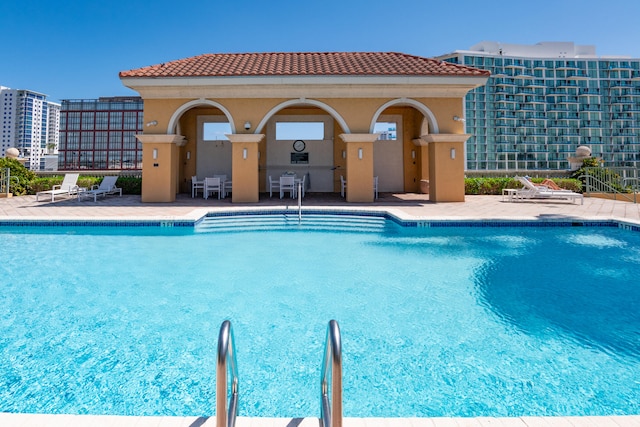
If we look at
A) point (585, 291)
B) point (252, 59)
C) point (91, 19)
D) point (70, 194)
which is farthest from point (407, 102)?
point (91, 19)

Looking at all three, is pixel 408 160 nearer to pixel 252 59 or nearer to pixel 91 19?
pixel 252 59

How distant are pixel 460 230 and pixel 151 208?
9.74 metres

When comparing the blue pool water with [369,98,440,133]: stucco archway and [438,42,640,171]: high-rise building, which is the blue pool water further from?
[438,42,640,171]: high-rise building

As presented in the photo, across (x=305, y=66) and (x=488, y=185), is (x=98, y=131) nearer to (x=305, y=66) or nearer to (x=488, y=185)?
(x=305, y=66)

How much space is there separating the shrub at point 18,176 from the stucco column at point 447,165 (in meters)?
18.1

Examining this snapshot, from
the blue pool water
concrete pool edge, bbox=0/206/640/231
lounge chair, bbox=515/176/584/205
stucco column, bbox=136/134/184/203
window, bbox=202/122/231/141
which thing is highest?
window, bbox=202/122/231/141

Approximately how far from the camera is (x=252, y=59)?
1543cm

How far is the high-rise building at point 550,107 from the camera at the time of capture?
94625mm

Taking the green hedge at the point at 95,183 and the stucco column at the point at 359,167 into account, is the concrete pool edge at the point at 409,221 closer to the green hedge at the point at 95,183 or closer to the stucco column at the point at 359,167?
the stucco column at the point at 359,167

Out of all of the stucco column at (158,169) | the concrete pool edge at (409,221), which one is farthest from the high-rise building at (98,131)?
the concrete pool edge at (409,221)

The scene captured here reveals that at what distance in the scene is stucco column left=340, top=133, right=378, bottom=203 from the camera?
1319 cm

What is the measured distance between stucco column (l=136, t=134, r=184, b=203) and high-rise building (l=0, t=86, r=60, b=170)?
181507mm

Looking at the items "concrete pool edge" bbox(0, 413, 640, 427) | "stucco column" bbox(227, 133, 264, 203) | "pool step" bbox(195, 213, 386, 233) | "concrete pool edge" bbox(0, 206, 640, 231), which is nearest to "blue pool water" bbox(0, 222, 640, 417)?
"concrete pool edge" bbox(0, 413, 640, 427)

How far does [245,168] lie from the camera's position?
13.4m
